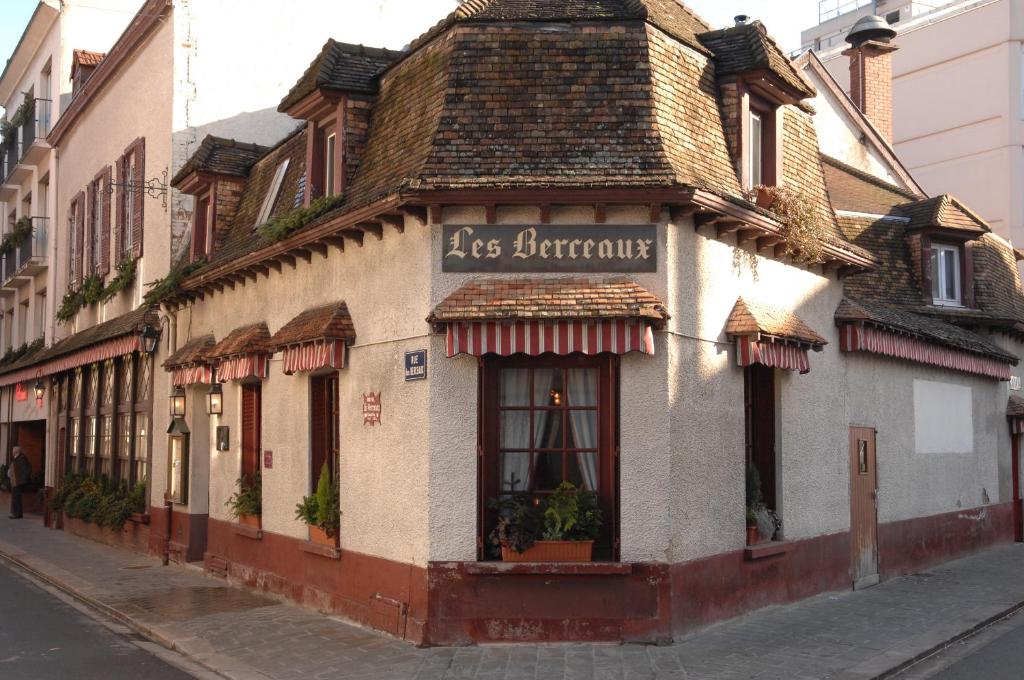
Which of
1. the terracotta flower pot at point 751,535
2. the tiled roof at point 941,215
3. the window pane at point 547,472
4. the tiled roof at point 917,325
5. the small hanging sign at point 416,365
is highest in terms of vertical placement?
the tiled roof at point 941,215

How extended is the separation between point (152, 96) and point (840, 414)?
13.1m

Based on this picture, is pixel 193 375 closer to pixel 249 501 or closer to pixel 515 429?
pixel 249 501

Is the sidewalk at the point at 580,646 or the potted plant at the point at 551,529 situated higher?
the potted plant at the point at 551,529

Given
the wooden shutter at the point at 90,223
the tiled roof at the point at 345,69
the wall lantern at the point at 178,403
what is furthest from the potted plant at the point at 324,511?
the wooden shutter at the point at 90,223

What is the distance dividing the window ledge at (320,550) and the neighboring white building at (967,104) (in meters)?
26.2

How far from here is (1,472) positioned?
101 feet

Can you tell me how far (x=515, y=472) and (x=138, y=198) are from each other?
12.2 meters

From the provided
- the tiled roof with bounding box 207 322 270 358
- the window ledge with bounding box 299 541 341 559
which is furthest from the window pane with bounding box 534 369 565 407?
the tiled roof with bounding box 207 322 270 358

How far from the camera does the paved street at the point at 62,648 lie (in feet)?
32.6

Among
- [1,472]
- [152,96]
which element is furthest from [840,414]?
[1,472]

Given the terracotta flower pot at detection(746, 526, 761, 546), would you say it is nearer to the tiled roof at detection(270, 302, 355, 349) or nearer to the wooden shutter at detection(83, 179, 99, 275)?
the tiled roof at detection(270, 302, 355, 349)

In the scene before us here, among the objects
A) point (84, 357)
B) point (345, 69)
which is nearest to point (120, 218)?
point (84, 357)

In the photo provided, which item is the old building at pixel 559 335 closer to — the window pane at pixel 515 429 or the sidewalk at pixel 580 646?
the window pane at pixel 515 429

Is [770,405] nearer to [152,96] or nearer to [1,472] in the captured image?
[152,96]
